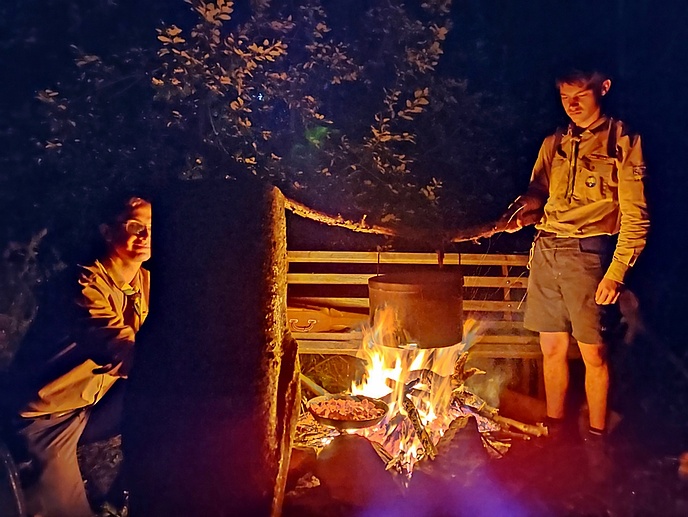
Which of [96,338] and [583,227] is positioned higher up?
[583,227]

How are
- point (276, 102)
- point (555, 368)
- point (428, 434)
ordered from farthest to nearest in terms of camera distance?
point (428, 434)
point (555, 368)
point (276, 102)

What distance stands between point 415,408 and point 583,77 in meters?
1.93

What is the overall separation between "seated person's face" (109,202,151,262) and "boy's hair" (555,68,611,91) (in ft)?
7.06

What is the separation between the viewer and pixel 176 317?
3.11 m

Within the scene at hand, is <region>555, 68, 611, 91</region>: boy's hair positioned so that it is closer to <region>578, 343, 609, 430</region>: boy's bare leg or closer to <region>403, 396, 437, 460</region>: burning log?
<region>578, 343, 609, 430</region>: boy's bare leg

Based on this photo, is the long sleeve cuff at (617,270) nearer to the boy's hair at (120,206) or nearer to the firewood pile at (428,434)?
the firewood pile at (428,434)

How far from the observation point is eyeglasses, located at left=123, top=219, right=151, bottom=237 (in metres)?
3.07

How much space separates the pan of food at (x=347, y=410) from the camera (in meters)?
3.30

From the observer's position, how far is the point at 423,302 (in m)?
3.11

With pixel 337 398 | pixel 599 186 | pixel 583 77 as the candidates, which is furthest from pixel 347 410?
pixel 583 77

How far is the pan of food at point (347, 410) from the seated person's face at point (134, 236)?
3.99ft

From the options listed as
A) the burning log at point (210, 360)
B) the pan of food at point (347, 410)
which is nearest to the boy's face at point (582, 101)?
the burning log at point (210, 360)

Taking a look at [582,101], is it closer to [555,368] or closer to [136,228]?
[555,368]

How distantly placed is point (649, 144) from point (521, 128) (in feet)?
2.12
